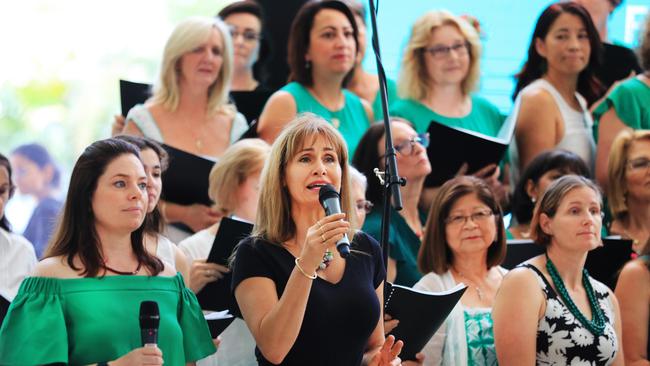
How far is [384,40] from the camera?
20.5ft

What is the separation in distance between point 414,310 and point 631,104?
2136 mm

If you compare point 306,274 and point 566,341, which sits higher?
point 306,274

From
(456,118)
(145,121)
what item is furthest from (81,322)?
(456,118)

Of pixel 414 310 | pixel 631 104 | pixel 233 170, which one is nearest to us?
pixel 414 310

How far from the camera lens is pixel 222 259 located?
3.97m

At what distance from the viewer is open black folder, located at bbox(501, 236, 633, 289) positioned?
178 inches

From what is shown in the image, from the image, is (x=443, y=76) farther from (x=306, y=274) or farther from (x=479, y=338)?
(x=306, y=274)

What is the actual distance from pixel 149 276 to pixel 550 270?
57.4 inches

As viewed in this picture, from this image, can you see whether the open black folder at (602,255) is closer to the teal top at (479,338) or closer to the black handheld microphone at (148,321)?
the teal top at (479,338)

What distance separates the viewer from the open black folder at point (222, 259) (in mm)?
3895

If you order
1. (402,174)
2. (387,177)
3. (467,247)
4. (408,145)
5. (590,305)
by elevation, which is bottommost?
(590,305)

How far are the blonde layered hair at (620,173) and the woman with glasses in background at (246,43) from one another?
1.81 metres

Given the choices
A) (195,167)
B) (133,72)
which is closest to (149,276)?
(195,167)

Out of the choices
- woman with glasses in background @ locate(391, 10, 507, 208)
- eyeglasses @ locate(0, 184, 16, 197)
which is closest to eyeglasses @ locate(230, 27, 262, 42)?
woman with glasses in background @ locate(391, 10, 507, 208)
